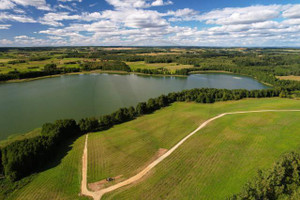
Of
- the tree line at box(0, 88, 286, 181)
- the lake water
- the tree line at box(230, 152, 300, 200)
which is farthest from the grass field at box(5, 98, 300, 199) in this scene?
the lake water

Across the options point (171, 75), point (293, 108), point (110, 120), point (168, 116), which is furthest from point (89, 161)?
point (171, 75)

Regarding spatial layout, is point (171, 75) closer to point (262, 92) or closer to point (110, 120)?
point (262, 92)

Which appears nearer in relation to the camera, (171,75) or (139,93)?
(139,93)

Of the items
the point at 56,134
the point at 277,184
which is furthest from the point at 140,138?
the point at 277,184

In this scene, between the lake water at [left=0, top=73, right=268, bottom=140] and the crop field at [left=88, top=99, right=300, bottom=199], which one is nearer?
the crop field at [left=88, top=99, right=300, bottom=199]

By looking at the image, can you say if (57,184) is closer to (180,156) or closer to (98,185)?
(98,185)

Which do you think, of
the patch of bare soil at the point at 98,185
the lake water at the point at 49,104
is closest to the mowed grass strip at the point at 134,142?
the patch of bare soil at the point at 98,185

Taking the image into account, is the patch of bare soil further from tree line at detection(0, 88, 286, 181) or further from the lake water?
the lake water
